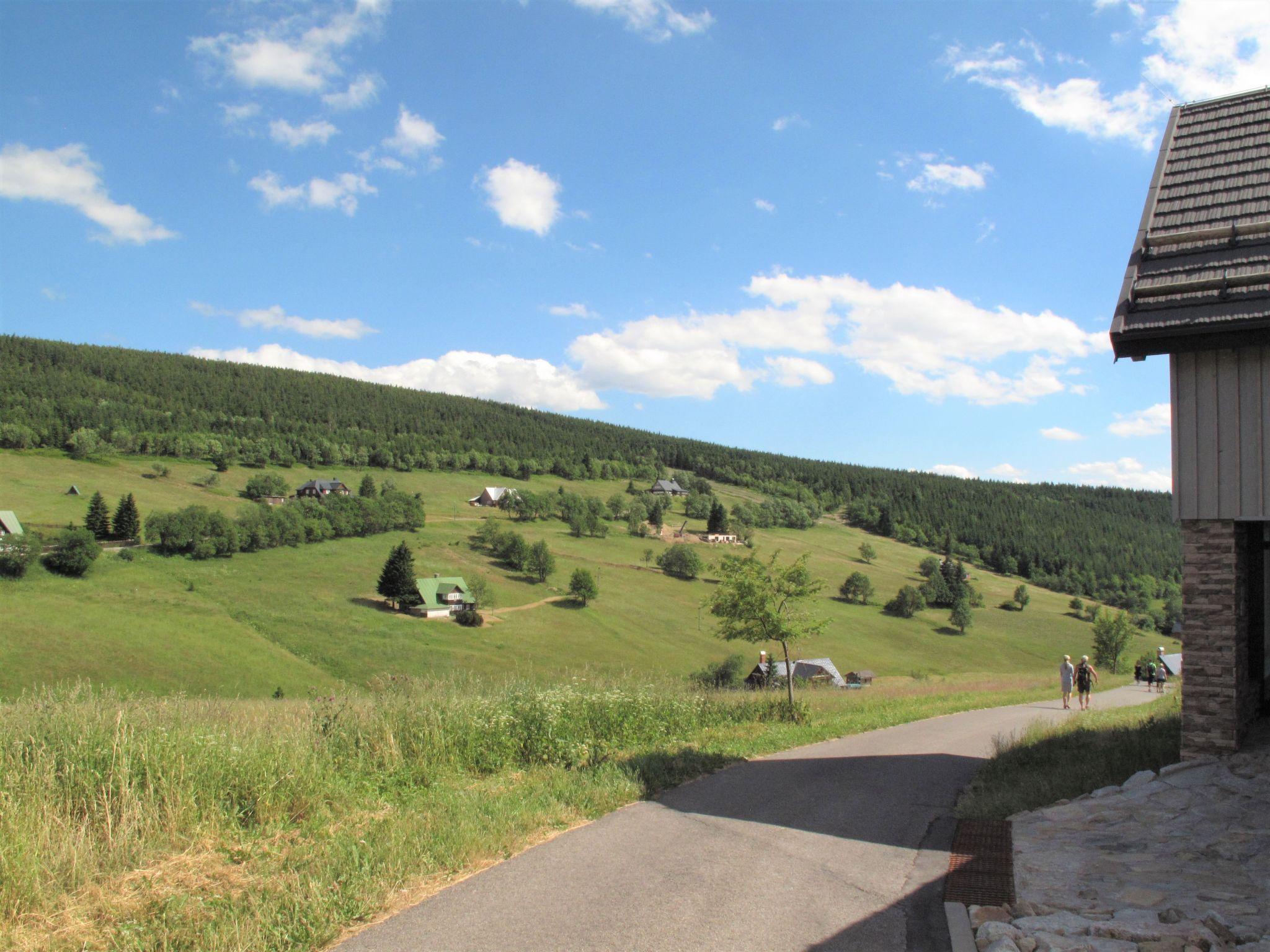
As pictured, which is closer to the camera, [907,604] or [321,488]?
[907,604]

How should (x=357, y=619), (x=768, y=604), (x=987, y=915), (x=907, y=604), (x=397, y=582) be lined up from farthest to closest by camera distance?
1. (x=907, y=604)
2. (x=397, y=582)
3. (x=357, y=619)
4. (x=768, y=604)
5. (x=987, y=915)

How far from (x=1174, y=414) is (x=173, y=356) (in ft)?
721

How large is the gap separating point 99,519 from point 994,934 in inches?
3548

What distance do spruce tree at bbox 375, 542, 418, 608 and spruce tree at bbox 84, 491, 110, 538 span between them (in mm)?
28822

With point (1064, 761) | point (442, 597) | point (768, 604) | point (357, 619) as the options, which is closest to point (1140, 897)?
point (1064, 761)

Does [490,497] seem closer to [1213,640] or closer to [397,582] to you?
[397,582]

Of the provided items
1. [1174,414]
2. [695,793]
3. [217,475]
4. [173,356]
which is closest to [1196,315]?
[1174,414]

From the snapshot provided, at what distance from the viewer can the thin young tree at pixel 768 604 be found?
18.4m

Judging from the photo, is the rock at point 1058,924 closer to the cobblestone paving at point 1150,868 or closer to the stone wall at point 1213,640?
the cobblestone paving at point 1150,868

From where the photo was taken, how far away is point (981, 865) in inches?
268

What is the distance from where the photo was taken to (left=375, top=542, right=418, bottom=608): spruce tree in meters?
70.5

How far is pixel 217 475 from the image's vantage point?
113875 mm

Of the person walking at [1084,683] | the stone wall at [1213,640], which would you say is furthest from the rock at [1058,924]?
the person walking at [1084,683]

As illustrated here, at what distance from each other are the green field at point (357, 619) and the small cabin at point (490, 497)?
681 centimetres
